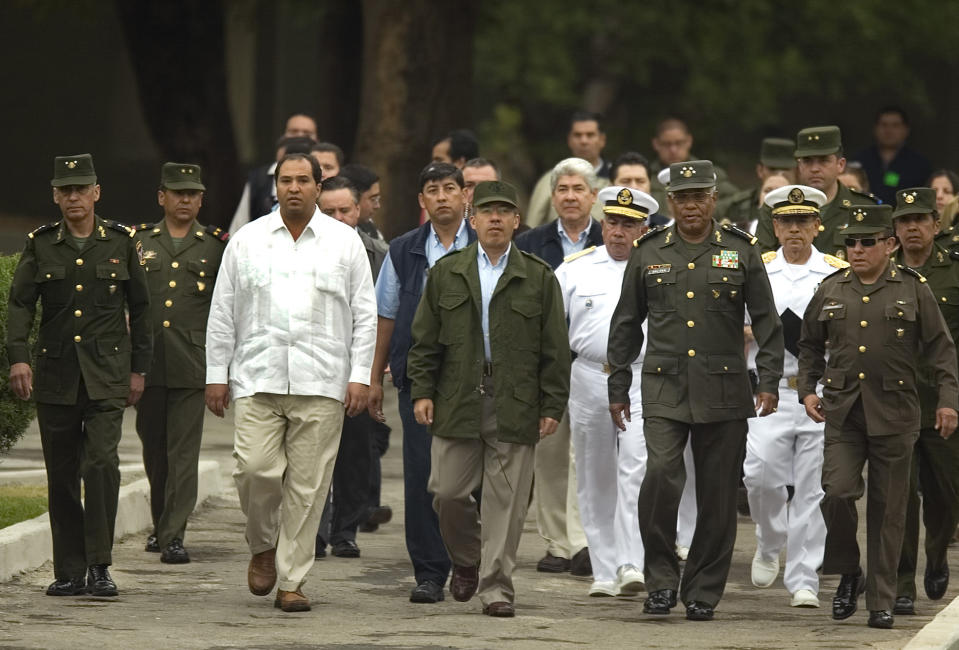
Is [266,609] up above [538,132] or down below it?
below

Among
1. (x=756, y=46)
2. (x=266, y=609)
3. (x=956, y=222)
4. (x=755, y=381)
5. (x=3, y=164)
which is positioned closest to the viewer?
(x=266, y=609)

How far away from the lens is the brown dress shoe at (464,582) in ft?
34.3

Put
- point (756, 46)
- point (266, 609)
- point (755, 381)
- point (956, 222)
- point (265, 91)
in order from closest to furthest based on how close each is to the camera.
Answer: point (266, 609) → point (755, 381) → point (956, 222) → point (756, 46) → point (265, 91)

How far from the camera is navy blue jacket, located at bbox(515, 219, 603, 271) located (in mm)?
12469

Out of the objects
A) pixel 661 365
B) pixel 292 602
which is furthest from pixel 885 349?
pixel 292 602

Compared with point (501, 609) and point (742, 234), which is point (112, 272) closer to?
point (501, 609)

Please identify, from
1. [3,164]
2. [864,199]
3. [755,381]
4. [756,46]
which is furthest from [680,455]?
[756,46]

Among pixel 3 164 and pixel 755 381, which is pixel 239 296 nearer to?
pixel 755 381

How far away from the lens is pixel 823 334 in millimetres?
10609

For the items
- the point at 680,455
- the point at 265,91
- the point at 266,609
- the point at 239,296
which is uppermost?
the point at 265,91

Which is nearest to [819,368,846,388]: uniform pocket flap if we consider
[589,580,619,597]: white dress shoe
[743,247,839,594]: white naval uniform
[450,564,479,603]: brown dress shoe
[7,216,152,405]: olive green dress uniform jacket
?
[743,247,839,594]: white naval uniform

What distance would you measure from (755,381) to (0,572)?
4.36 metres

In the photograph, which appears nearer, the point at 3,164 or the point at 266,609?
the point at 266,609

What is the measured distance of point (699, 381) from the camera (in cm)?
1034
